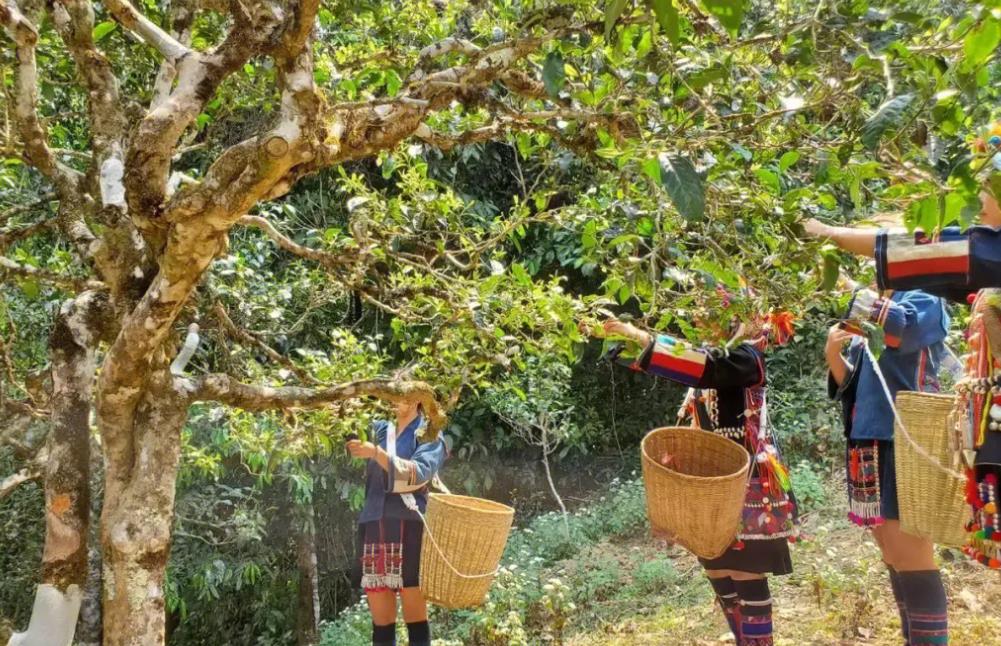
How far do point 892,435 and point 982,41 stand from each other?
1.91 m

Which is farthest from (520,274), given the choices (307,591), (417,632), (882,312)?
(307,591)

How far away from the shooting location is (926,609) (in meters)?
2.56

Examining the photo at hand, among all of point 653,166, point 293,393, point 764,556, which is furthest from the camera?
point 764,556

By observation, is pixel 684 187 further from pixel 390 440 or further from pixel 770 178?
pixel 390 440

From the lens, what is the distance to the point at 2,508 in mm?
5504

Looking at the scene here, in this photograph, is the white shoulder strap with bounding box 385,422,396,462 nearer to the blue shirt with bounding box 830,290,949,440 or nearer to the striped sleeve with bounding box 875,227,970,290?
the blue shirt with bounding box 830,290,949,440

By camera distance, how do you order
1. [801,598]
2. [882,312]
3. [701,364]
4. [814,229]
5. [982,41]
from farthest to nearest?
[801,598], [701,364], [882,312], [814,229], [982,41]

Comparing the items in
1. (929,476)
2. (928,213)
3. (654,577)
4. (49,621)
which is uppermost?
(928,213)

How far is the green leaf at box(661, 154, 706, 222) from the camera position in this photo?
1.17 meters

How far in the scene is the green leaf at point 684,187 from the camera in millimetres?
1170

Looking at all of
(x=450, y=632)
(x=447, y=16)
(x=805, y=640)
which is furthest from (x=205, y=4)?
(x=450, y=632)

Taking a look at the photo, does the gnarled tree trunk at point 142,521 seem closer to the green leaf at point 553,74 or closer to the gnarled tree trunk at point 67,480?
the gnarled tree trunk at point 67,480

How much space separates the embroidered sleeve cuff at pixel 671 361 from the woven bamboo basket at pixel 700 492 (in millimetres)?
237

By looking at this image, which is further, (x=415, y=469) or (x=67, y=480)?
(x=415, y=469)
